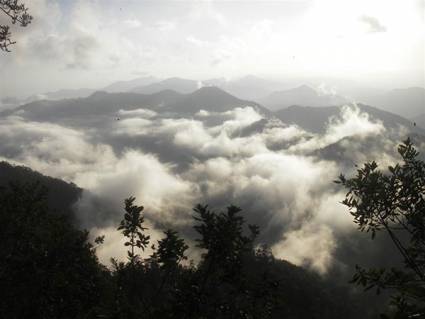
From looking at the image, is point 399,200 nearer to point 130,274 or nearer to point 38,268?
point 130,274

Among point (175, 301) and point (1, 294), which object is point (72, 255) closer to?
point (1, 294)

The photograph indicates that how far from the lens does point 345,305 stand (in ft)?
604

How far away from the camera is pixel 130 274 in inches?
862

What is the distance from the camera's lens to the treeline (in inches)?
442

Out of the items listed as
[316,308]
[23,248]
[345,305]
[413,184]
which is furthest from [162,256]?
[345,305]

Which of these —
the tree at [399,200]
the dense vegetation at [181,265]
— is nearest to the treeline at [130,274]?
the dense vegetation at [181,265]

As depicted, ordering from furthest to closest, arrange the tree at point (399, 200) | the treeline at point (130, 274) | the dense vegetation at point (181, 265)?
the tree at point (399, 200) → the treeline at point (130, 274) → the dense vegetation at point (181, 265)

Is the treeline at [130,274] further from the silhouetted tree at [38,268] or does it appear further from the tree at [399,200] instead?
the tree at [399,200]

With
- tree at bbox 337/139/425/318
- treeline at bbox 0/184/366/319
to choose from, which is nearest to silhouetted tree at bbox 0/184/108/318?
treeline at bbox 0/184/366/319

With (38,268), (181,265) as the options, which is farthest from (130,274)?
(181,265)

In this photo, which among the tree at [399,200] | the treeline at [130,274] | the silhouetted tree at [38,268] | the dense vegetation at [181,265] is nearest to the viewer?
the dense vegetation at [181,265]

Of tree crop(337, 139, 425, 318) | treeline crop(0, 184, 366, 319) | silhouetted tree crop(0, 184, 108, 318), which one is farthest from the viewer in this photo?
silhouetted tree crop(0, 184, 108, 318)

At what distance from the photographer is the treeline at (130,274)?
11219 millimetres

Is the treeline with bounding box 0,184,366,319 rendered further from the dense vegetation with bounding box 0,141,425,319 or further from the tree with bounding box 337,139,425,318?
the tree with bounding box 337,139,425,318
